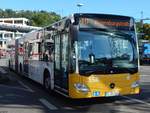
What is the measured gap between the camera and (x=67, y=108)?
12.9m

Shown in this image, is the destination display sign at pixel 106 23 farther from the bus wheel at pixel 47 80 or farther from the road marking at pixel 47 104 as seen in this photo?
the bus wheel at pixel 47 80

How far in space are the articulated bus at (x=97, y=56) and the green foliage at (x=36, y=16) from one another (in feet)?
284

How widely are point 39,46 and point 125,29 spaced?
561 cm

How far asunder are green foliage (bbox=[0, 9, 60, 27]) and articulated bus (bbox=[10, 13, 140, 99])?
86612mm

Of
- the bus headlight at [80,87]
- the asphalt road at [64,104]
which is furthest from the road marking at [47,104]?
the bus headlight at [80,87]

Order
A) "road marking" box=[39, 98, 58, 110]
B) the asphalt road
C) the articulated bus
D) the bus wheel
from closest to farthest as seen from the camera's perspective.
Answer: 1. the asphalt road
2. "road marking" box=[39, 98, 58, 110]
3. the articulated bus
4. the bus wheel

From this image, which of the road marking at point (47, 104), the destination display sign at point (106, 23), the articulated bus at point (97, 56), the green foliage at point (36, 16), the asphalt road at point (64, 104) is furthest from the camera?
the green foliage at point (36, 16)

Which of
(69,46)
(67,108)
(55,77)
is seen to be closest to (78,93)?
(67,108)

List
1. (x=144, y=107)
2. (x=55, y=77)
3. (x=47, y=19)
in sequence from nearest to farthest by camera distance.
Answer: (x=144, y=107), (x=55, y=77), (x=47, y=19)

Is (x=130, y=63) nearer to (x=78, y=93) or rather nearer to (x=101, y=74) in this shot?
(x=101, y=74)

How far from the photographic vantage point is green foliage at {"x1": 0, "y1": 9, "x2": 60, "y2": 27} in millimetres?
109188

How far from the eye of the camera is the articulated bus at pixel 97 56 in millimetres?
12992

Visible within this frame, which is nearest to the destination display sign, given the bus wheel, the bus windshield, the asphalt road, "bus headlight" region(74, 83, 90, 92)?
the bus windshield

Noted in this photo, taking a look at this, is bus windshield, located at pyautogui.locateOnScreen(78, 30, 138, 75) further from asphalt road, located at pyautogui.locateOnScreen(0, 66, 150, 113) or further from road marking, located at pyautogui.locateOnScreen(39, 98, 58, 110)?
road marking, located at pyautogui.locateOnScreen(39, 98, 58, 110)
